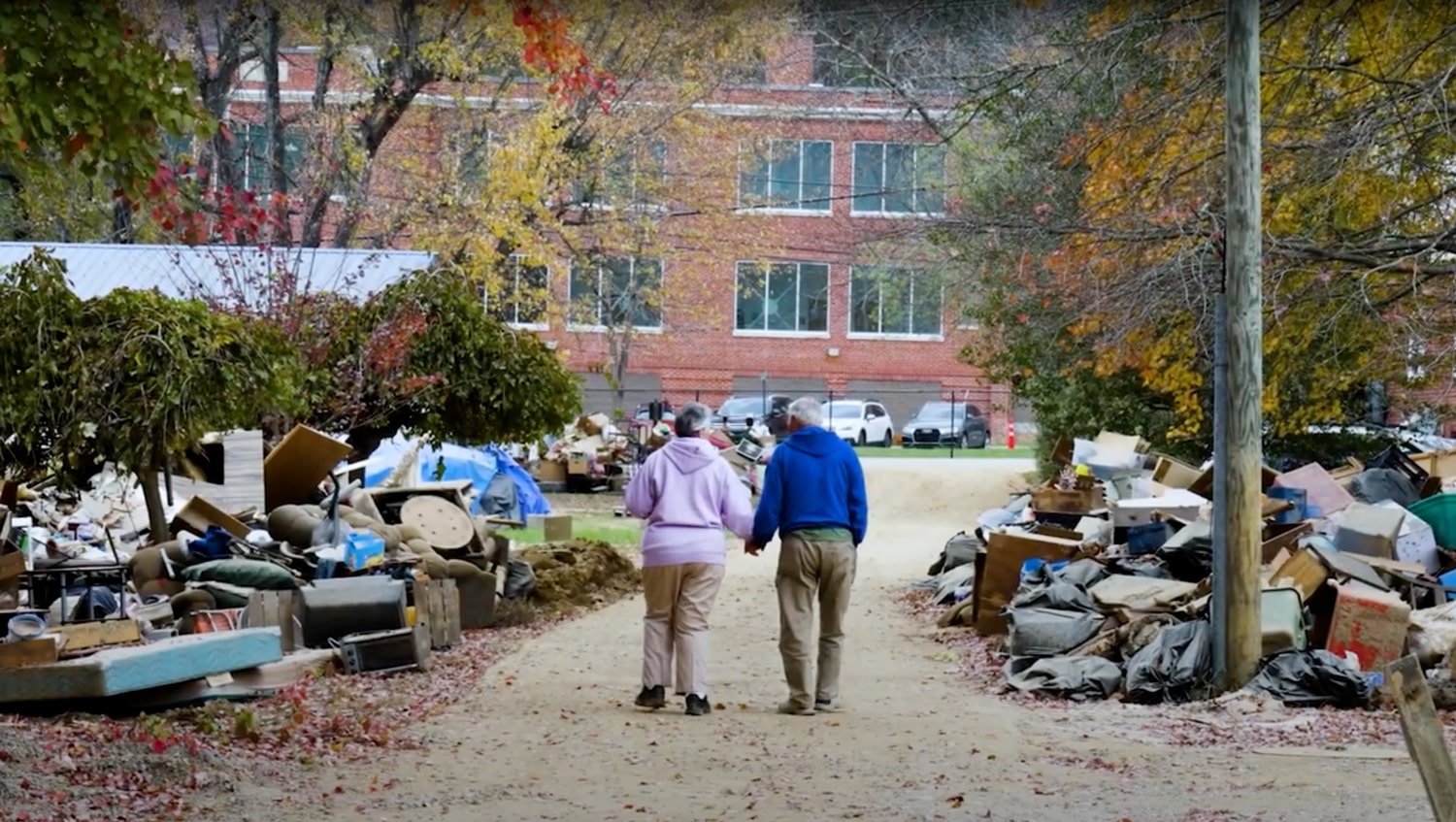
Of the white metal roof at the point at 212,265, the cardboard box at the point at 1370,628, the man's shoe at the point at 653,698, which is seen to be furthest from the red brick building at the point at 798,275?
the man's shoe at the point at 653,698

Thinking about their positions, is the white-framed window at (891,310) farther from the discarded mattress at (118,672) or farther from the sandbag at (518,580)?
the discarded mattress at (118,672)

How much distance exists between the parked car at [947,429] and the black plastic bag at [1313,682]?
41.9m

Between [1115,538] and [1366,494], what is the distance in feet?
13.7

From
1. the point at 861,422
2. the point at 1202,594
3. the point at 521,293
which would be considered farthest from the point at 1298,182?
the point at 861,422

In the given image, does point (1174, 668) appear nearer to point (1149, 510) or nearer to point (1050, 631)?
point (1050, 631)

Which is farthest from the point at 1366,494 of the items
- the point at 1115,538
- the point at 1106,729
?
the point at 1106,729

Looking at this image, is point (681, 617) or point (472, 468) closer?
point (681, 617)

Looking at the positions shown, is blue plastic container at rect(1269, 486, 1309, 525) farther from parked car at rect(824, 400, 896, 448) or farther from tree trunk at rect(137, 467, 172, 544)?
parked car at rect(824, 400, 896, 448)

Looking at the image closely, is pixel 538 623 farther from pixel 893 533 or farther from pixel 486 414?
pixel 893 533

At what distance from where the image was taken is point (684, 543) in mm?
11477

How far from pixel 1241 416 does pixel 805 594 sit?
123 inches

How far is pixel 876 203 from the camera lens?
56.2 m

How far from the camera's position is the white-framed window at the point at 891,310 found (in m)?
51.9

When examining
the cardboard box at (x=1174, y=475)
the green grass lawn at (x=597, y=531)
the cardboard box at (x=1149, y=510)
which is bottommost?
the green grass lawn at (x=597, y=531)
